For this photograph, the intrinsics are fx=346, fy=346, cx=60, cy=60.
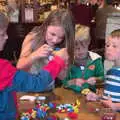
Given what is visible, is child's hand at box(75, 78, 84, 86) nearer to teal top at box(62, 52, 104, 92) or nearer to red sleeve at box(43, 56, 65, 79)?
teal top at box(62, 52, 104, 92)

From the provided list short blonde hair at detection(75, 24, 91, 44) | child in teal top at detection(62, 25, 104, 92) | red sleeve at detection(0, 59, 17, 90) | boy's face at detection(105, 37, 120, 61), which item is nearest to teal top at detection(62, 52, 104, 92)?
child in teal top at detection(62, 25, 104, 92)

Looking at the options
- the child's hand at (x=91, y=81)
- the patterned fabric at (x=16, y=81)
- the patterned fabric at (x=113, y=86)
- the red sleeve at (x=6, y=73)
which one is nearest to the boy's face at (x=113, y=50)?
the patterned fabric at (x=113, y=86)

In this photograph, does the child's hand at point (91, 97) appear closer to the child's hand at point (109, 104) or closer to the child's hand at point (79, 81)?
the child's hand at point (109, 104)

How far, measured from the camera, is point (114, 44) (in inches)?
76.5

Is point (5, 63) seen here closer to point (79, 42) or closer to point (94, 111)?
point (94, 111)

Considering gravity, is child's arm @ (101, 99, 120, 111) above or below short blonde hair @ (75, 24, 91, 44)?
below

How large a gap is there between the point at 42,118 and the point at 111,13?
414cm

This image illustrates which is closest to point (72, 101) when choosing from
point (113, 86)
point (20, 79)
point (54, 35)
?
point (113, 86)

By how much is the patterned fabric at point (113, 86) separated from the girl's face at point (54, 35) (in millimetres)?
344

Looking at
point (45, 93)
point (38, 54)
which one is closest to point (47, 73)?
point (38, 54)

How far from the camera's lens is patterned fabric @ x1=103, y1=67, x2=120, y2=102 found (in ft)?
6.07

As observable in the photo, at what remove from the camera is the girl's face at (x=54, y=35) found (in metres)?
1.83

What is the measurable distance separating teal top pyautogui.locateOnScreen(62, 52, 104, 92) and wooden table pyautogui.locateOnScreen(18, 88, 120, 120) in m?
0.07

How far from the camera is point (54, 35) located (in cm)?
185
